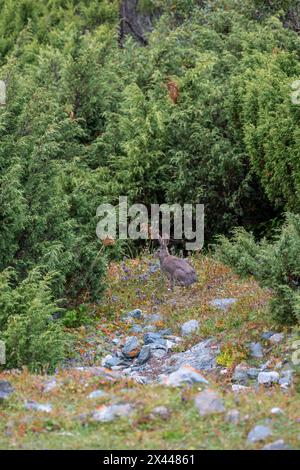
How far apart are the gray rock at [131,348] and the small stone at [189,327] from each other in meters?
0.61

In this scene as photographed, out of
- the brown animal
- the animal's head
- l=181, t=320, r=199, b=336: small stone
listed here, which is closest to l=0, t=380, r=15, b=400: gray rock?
l=181, t=320, r=199, b=336: small stone

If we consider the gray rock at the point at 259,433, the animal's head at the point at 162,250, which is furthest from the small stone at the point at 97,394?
the animal's head at the point at 162,250

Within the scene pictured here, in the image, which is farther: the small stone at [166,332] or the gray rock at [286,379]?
the small stone at [166,332]

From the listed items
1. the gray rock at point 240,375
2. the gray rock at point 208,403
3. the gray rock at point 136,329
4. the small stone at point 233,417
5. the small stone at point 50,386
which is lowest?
the gray rock at point 136,329

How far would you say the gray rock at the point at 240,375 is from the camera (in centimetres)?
991

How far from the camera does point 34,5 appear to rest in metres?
24.8

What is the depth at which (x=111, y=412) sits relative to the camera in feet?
24.3

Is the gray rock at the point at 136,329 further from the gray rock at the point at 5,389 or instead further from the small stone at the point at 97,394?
the small stone at the point at 97,394

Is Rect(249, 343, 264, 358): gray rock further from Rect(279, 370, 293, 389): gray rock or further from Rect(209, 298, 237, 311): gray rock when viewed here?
Rect(209, 298, 237, 311): gray rock

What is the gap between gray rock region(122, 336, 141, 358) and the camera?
1130 cm

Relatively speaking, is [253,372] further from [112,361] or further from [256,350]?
[112,361]

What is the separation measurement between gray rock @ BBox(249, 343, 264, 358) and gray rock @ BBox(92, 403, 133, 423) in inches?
127

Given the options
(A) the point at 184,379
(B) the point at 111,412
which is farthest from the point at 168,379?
(B) the point at 111,412
